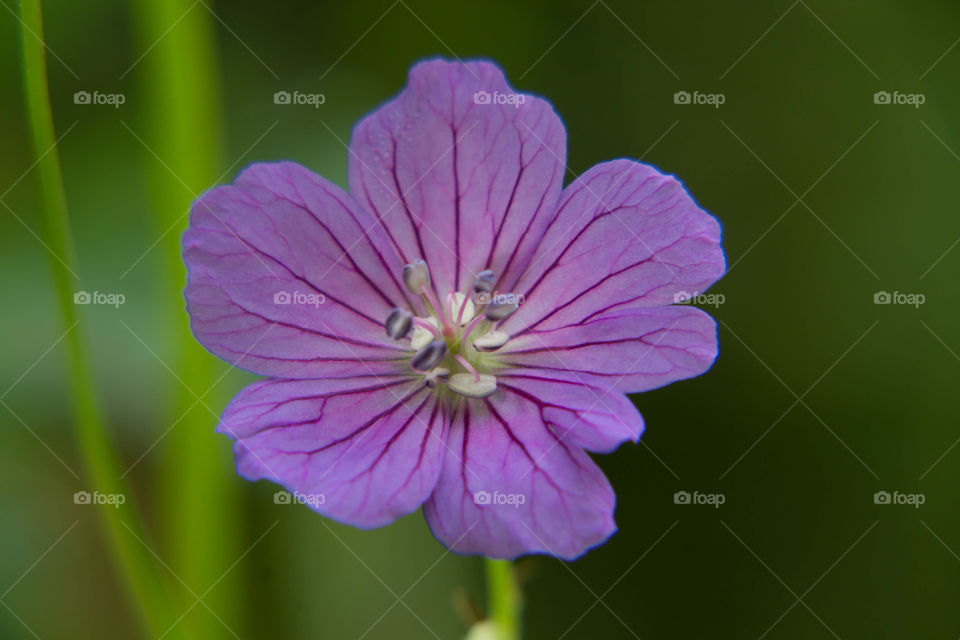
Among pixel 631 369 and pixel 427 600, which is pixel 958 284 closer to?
pixel 631 369

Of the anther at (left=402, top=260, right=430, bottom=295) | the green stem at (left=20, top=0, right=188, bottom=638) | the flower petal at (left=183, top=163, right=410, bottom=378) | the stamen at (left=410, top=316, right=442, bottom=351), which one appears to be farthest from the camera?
the stamen at (left=410, top=316, right=442, bottom=351)

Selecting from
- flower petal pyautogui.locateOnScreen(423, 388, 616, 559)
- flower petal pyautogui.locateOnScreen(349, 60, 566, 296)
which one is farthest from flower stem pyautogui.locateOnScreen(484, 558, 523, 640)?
flower petal pyautogui.locateOnScreen(349, 60, 566, 296)

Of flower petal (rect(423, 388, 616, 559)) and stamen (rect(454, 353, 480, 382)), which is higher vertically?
stamen (rect(454, 353, 480, 382))

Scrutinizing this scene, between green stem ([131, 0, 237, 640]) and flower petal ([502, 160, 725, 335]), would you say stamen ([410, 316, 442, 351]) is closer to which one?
flower petal ([502, 160, 725, 335])

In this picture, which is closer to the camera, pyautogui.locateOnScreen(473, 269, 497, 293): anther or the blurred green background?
pyautogui.locateOnScreen(473, 269, 497, 293): anther


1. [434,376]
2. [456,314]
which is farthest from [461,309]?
[434,376]

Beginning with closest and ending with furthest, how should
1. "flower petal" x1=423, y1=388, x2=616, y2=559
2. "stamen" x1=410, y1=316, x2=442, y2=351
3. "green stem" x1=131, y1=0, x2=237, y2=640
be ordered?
1. "flower petal" x1=423, y1=388, x2=616, y2=559
2. "stamen" x1=410, y1=316, x2=442, y2=351
3. "green stem" x1=131, y1=0, x2=237, y2=640

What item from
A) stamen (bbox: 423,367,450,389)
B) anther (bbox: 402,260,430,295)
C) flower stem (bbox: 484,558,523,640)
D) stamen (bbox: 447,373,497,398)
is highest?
anther (bbox: 402,260,430,295)

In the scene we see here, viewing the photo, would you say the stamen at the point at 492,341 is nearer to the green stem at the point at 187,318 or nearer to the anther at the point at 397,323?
the anther at the point at 397,323

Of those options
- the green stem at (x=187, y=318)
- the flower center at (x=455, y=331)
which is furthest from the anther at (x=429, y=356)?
the green stem at (x=187, y=318)
